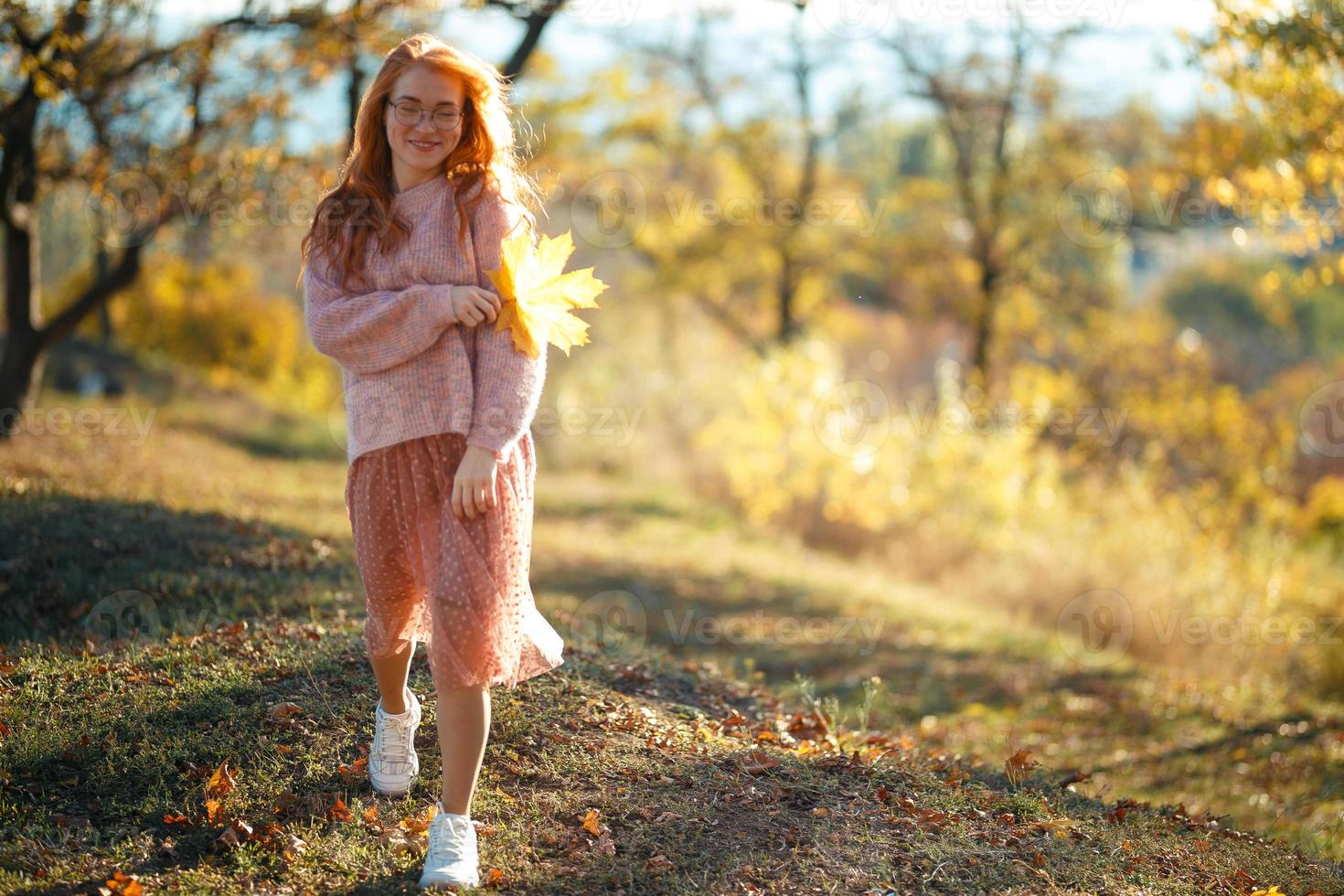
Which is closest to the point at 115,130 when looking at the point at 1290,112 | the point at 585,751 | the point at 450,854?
the point at 585,751

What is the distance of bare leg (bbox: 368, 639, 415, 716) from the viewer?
3.23 metres

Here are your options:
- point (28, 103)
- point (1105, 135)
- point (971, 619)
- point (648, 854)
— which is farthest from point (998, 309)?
point (648, 854)

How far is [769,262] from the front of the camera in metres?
16.1

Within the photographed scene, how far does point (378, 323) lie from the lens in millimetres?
2869

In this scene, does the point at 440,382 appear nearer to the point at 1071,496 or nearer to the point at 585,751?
the point at 585,751

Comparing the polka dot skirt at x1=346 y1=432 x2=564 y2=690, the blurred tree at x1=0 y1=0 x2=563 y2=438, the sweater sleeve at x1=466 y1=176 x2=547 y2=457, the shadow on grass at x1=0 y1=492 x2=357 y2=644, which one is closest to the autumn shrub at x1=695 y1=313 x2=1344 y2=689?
the blurred tree at x1=0 y1=0 x2=563 y2=438

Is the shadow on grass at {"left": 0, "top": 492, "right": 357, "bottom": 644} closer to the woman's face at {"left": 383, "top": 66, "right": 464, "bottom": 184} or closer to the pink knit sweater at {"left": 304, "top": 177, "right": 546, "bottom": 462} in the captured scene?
the pink knit sweater at {"left": 304, "top": 177, "right": 546, "bottom": 462}

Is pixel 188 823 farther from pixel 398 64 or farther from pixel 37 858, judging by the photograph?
pixel 398 64

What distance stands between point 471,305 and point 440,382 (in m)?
0.21

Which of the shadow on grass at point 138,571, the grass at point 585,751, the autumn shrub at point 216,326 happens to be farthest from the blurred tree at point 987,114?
the shadow on grass at point 138,571

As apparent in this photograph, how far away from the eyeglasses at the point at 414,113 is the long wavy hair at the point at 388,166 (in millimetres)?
72

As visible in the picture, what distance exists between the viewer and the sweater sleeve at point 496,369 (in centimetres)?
280

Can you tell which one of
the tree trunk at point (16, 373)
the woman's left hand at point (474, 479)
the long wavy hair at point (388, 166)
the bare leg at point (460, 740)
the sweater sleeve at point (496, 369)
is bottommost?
the bare leg at point (460, 740)

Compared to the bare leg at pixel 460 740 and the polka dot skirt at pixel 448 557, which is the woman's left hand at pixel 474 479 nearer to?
the polka dot skirt at pixel 448 557
